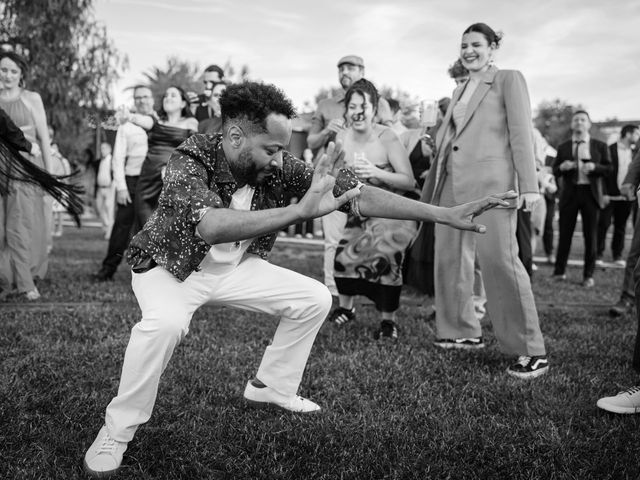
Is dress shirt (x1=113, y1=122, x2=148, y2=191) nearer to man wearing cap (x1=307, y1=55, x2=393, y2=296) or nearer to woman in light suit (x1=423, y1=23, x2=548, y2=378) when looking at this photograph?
man wearing cap (x1=307, y1=55, x2=393, y2=296)

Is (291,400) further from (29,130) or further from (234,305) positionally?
(29,130)

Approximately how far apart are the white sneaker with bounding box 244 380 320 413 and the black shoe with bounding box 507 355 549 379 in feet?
4.85

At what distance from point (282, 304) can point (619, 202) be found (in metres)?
10.1

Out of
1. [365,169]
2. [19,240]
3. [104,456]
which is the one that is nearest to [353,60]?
[365,169]

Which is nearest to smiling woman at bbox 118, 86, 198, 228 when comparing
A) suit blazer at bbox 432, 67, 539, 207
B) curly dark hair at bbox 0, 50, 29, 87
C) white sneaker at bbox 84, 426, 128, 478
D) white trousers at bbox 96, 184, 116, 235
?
curly dark hair at bbox 0, 50, 29, 87

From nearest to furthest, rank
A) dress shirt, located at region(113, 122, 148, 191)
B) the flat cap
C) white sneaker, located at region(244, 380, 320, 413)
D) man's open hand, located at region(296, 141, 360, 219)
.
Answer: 1. man's open hand, located at region(296, 141, 360, 219)
2. white sneaker, located at region(244, 380, 320, 413)
3. the flat cap
4. dress shirt, located at region(113, 122, 148, 191)

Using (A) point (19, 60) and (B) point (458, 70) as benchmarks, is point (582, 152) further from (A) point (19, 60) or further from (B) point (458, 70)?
(A) point (19, 60)

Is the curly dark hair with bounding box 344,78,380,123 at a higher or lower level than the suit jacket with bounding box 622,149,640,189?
higher

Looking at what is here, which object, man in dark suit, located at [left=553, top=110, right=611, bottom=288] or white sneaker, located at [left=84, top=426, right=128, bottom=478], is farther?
man in dark suit, located at [left=553, top=110, right=611, bottom=288]

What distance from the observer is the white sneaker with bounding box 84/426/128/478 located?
2527 mm

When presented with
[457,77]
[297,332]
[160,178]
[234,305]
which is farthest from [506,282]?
[160,178]

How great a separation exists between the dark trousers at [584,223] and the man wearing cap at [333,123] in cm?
352

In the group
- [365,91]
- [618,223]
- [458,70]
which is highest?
[458,70]

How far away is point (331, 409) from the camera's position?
3326 mm
